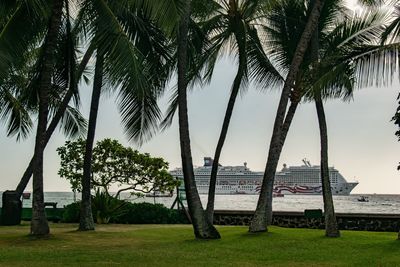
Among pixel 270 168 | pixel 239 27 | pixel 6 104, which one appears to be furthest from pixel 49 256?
pixel 6 104

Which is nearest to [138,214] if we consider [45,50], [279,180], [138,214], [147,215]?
[138,214]

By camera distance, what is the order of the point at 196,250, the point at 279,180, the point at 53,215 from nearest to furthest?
the point at 196,250, the point at 53,215, the point at 279,180

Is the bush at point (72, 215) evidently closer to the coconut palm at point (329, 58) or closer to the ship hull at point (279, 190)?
the coconut palm at point (329, 58)

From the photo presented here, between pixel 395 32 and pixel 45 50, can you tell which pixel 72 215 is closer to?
pixel 45 50

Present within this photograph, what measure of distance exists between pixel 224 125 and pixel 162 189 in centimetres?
541

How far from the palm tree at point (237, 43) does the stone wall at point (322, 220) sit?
4.34 meters

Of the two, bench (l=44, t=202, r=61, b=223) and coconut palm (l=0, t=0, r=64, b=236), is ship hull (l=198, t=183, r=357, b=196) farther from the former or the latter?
coconut palm (l=0, t=0, r=64, b=236)

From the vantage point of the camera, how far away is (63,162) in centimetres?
2050

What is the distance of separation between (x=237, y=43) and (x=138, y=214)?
7.86 m

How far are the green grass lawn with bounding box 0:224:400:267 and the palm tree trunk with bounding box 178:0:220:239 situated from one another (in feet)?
1.31

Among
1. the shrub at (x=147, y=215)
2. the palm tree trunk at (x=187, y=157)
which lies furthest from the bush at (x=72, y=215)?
the palm tree trunk at (x=187, y=157)

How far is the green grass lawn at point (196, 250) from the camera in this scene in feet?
30.4

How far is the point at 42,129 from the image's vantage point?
13078mm

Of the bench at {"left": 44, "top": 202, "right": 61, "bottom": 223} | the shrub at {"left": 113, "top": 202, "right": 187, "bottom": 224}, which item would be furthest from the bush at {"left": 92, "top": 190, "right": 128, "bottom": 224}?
the bench at {"left": 44, "top": 202, "right": 61, "bottom": 223}
